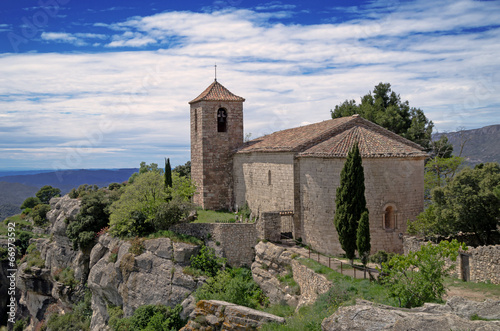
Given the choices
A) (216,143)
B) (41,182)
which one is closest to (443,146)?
(216,143)

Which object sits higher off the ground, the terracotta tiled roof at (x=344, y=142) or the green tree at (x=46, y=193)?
the terracotta tiled roof at (x=344, y=142)

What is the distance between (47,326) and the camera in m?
37.7

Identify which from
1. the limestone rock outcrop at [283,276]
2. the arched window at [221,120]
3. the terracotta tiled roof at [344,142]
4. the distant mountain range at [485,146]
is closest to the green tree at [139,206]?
the arched window at [221,120]

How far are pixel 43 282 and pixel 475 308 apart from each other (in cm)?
4176

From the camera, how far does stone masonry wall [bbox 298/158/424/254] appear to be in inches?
902

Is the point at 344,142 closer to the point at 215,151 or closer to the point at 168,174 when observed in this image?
the point at 215,151

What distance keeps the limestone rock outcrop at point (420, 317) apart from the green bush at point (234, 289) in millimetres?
13122

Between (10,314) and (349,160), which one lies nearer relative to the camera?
(349,160)

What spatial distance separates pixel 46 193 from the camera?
7450 cm

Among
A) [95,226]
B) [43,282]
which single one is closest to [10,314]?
[43,282]

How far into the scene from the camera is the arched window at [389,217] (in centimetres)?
2306

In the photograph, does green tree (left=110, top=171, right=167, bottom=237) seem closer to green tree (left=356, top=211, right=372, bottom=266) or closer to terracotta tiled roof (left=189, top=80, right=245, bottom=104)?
terracotta tiled roof (left=189, top=80, right=245, bottom=104)

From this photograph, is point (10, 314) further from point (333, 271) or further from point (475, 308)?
point (475, 308)

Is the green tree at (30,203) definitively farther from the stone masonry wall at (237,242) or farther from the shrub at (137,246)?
the stone masonry wall at (237,242)
